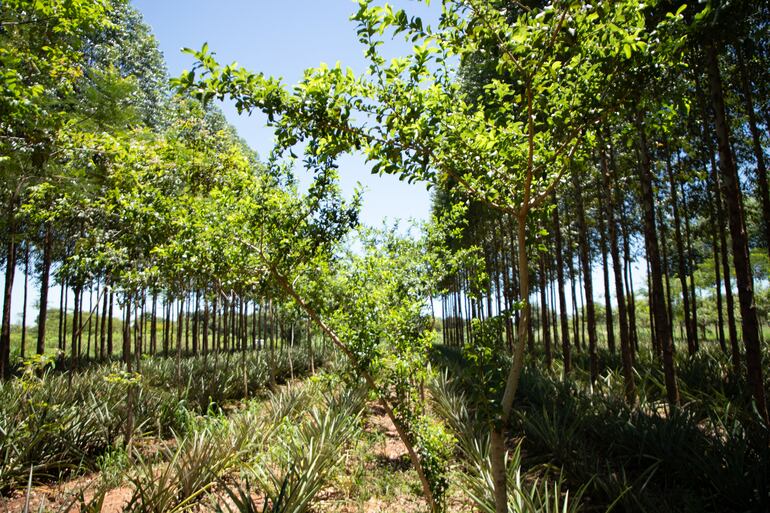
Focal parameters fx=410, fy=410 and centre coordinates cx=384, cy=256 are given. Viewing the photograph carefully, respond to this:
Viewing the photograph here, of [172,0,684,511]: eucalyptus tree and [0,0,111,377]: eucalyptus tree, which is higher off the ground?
[0,0,111,377]: eucalyptus tree

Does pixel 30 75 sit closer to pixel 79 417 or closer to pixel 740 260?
pixel 79 417

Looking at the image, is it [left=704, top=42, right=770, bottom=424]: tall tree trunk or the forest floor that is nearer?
the forest floor

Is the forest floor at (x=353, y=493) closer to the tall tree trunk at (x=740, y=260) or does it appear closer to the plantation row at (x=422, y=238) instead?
the plantation row at (x=422, y=238)

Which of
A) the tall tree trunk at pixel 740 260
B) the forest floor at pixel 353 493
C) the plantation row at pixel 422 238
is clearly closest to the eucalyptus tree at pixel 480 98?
the plantation row at pixel 422 238

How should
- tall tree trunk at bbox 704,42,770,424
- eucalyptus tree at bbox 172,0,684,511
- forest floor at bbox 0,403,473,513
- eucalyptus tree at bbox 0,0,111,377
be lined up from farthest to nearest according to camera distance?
tall tree trunk at bbox 704,42,770,424
forest floor at bbox 0,403,473,513
eucalyptus tree at bbox 0,0,111,377
eucalyptus tree at bbox 172,0,684,511

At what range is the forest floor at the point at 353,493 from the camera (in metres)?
5.05

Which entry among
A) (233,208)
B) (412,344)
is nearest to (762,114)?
(412,344)

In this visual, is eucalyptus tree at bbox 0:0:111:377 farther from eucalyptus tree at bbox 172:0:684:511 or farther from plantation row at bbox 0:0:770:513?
eucalyptus tree at bbox 172:0:684:511

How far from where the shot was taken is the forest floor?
16.6 feet

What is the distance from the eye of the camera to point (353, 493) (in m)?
5.59

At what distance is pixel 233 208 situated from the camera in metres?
4.16

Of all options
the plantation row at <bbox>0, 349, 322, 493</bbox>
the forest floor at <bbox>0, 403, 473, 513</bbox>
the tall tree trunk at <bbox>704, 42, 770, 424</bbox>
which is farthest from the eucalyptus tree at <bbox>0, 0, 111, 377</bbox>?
the tall tree trunk at <bbox>704, 42, 770, 424</bbox>

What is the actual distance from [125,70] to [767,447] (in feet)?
72.8

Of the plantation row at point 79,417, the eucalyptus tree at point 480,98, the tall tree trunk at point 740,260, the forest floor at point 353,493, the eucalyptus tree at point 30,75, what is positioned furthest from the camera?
the plantation row at point 79,417
